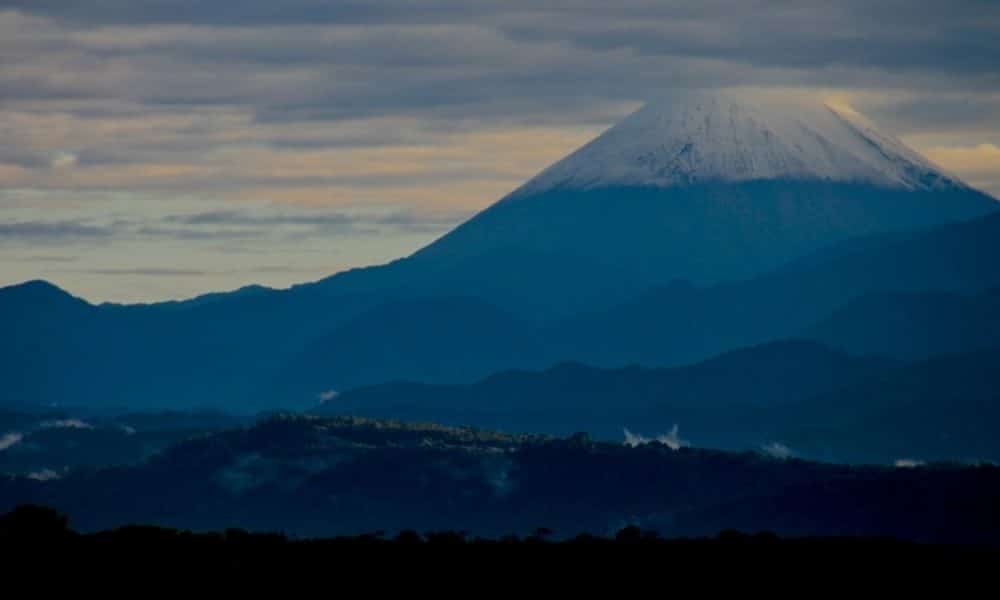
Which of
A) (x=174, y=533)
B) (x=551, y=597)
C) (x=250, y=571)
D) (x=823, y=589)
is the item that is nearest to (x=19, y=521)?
(x=174, y=533)

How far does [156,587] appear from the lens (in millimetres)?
142750

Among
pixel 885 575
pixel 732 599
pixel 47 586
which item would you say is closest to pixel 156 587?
pixel 47 586

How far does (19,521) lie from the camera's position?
163625mm

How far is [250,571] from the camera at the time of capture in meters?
149

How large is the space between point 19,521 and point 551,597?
3428 cm

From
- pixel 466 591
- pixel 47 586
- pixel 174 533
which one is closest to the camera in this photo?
pixel 47 586

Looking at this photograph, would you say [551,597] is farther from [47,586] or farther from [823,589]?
[47,586]

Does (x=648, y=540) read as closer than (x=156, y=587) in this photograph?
No

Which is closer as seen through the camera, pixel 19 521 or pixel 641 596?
pixel 641 596

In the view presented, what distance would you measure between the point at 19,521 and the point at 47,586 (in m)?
23.9

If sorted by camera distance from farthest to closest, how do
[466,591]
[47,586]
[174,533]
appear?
[174,533] < [466,591] < [47,586]

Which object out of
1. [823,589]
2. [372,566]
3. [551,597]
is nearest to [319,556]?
[372,566]

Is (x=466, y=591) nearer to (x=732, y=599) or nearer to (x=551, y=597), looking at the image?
(x=551, y=597)

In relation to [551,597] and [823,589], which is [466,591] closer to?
[551,597]
